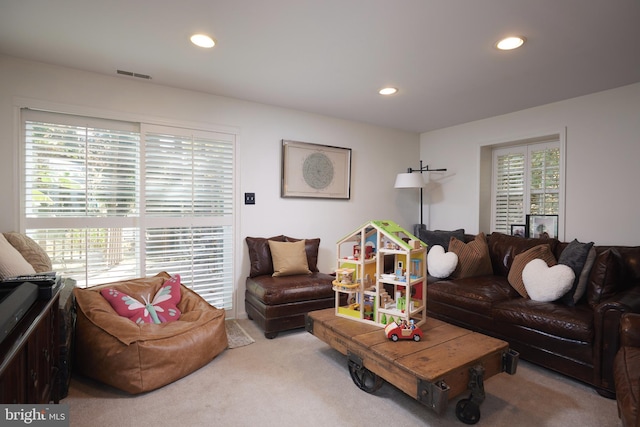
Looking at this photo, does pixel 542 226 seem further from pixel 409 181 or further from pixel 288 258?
pixel 288 258

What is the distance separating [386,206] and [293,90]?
2254 millimetres

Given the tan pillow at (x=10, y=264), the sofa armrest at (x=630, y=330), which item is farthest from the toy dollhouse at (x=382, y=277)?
the tan pillow at (x=10, y=264)

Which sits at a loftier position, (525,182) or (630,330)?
(525,182)

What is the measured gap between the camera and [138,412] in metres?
1.89

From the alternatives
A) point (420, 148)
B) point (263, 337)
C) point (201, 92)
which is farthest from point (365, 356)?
point (420, 148)

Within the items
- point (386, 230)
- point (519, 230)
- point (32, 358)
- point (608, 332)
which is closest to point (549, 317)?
point (608, 332)

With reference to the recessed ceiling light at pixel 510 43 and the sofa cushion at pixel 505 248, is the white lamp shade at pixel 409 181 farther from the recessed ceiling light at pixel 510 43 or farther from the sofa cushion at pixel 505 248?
the recessed ceiling light at pixel 510 43

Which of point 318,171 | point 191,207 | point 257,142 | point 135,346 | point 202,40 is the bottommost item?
point 135,346

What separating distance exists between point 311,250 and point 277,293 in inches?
33.9

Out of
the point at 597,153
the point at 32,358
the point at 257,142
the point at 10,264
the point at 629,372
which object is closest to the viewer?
the point at 32,358

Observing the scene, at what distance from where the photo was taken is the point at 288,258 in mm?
3465

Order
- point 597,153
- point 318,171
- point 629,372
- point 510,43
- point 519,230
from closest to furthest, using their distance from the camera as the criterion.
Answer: point 629,372
point 510,43
point 597,153
point 519,230
point 318,171

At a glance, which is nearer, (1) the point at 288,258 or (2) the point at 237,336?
(2) the point at 237,336

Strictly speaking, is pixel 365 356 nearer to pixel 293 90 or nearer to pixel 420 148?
pixel 293 90
